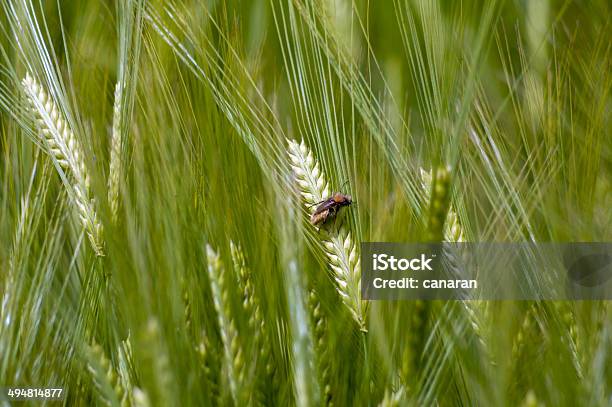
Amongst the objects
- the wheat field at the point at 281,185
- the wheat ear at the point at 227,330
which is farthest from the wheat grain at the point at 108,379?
the wheat ear at the point at 227,330

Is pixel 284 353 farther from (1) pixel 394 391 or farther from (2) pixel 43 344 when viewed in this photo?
(2) pixel 43 344

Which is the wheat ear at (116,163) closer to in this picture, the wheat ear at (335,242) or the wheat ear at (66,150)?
the wheat ear at (66,150)

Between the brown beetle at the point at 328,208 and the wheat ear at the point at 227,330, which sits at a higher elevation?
the brown beetle at the point at 328,208

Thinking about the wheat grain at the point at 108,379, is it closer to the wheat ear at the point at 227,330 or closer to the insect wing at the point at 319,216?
the wheat ear at the point at 227,330

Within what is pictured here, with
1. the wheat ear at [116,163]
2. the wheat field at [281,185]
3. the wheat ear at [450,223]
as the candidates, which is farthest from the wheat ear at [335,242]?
the wheat ear at [116,163]

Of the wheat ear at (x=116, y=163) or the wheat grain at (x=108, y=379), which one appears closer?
the wheat grain at (x=108, y=379)

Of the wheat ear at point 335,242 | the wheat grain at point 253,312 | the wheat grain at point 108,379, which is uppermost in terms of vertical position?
the wheat ear at point 335,242

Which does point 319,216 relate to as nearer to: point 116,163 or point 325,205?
point 325,205
